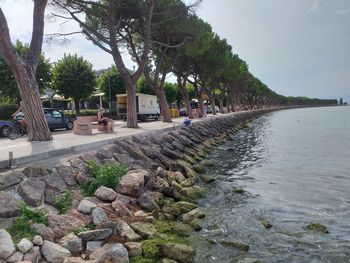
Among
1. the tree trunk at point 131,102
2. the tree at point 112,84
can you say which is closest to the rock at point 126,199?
the tree trunk at point 131,102

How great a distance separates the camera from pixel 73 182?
9.45 meters

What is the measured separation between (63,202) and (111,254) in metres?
2.14

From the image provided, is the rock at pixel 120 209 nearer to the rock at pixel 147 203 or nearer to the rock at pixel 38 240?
the rock at pixel 147 203

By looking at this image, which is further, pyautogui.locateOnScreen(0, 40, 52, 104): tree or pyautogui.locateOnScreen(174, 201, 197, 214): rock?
pyautogui.locateOnScreen(0, 40, 52, 104): tree

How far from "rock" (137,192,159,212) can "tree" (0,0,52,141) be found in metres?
7.25

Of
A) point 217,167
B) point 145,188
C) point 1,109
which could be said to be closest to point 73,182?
point 145,188

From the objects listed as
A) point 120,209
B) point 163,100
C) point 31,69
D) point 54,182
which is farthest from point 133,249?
point 163,100

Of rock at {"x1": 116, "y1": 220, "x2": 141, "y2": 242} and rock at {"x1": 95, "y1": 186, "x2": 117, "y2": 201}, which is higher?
rock at {"x1": 95, "y1": 186, "x2": 117, "y2": 201}

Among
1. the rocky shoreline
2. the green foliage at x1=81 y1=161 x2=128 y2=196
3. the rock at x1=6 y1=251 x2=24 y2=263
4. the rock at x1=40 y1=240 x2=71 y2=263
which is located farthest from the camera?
the green foliage at x1=81 y1=161 x2=128 y2=196

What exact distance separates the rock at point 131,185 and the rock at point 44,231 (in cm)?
300

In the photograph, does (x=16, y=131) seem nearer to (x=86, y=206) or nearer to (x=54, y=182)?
(x=54, y=182)

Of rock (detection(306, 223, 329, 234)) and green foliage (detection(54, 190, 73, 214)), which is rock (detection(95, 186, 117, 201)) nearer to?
green foliage (detection(54, 190, 73, 214))

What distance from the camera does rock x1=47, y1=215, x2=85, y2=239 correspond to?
7051 millimetres

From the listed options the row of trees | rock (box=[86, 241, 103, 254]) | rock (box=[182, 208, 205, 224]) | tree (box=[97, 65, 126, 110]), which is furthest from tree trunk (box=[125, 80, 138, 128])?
tree (box=[97, 65, 126, 110])
